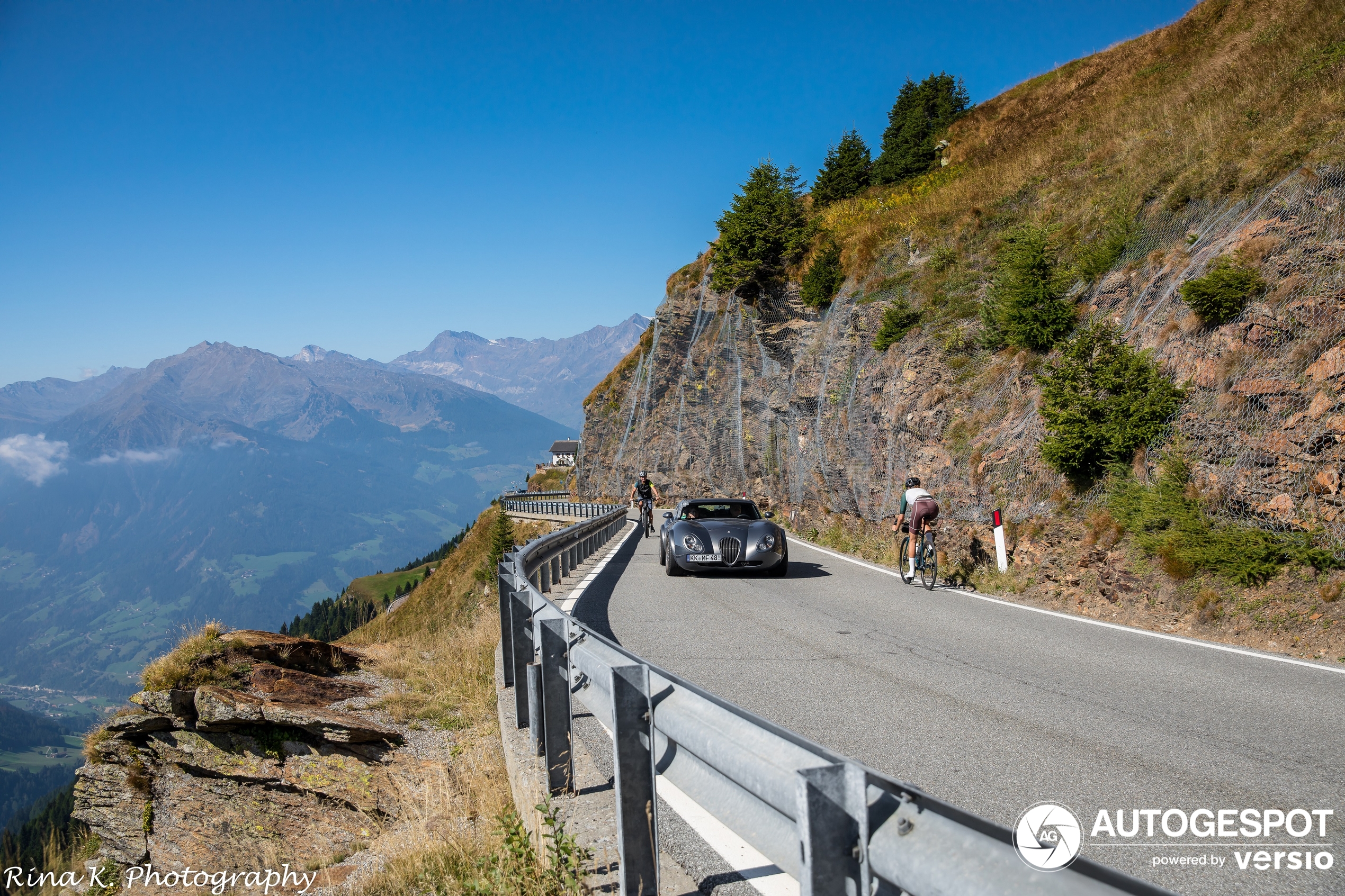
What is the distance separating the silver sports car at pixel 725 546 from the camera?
1357 centimetres

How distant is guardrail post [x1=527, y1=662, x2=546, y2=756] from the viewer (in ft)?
14.5

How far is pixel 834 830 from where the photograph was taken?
5.53 feet

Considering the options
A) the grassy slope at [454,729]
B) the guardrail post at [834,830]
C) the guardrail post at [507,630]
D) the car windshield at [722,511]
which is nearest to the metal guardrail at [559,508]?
the car windshield at [722,511]

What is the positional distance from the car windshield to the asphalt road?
15.0ft

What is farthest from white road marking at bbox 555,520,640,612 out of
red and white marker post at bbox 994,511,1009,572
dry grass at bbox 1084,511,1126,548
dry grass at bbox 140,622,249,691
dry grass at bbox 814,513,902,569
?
dry grass at bbox 1084,511,1126,548

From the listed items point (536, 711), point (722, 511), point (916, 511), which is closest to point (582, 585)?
point (722, 511)

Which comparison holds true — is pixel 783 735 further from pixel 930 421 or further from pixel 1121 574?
pixel 930 421

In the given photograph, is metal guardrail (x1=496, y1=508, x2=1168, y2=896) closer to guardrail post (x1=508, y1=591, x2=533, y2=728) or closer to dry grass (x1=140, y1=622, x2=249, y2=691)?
guardrail post (x1=508, y1=591, x2=533, y2=728)

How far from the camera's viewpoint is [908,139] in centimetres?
4119

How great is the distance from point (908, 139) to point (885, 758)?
42.3 meters

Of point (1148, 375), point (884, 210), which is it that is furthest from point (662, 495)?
point (1148, 375)

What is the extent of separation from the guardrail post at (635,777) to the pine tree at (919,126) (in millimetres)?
41242

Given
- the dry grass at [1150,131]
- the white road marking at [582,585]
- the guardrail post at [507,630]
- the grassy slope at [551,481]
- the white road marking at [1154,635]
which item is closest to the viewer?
the guardrail post at [507,630]

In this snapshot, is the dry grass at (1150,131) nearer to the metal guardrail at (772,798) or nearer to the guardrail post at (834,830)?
the metal guardrail at (772,798)
